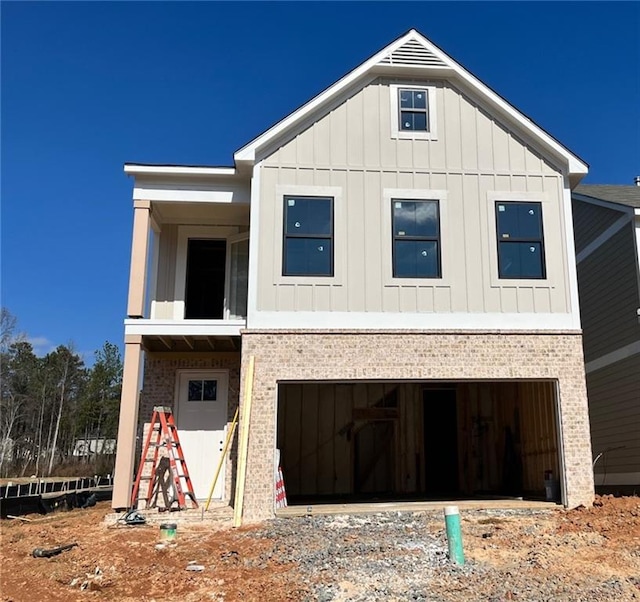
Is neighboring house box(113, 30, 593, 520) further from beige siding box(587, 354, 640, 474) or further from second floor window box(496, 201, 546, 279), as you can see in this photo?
beige siding box(587, 354, 640, 474)

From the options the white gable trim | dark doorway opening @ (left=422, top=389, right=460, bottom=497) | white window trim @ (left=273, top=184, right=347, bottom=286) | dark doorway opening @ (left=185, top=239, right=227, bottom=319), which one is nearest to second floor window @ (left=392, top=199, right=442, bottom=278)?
white window trim @ (left=273, top=184, right=347, bottom=286)

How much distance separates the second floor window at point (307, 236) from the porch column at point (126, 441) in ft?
10.6

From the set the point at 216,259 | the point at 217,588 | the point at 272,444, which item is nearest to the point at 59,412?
the point at 216,259

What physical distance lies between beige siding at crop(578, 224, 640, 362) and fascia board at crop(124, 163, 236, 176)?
9.18 meters

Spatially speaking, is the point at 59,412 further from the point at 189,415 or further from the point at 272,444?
the point at 272,444

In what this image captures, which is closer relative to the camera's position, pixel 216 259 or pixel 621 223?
pixel 216 259

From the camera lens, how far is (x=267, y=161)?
39.3 feet

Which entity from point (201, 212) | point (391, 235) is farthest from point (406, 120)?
point (201, 212)

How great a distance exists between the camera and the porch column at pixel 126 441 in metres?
11.0

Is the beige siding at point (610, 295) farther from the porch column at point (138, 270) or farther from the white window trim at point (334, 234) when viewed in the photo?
the porch column at point (138, 270)

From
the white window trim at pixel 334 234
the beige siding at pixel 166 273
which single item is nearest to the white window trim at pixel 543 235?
the white window trim at pixel 334 234

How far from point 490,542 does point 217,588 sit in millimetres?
3657

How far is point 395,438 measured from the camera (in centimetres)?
1518

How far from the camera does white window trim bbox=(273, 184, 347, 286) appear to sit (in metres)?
11.5
